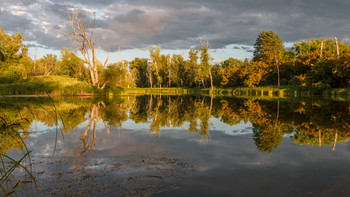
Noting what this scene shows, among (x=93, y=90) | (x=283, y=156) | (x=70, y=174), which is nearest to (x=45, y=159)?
(x=70, y=174)

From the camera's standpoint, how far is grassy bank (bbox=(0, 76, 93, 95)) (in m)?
38.8

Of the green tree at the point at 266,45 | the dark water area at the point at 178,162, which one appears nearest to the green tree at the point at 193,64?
the green tree at the point at 266,45

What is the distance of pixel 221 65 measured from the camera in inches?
4213

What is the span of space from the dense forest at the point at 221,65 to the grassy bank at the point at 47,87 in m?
4.21

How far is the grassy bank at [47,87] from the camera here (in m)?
38.8

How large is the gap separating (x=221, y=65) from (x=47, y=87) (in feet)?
261

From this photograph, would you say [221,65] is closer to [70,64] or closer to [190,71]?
[190,71]

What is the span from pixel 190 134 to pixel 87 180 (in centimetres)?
586

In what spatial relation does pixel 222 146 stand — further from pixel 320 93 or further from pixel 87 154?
pixel 320 93

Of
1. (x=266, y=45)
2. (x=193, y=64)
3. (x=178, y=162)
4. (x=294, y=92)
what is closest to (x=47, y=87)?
(x=178, y=162)

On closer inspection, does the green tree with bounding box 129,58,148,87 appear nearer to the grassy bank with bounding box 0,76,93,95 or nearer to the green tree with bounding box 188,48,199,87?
the green tree with bounding box 188,48,199,87

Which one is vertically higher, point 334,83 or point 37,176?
point 334,83

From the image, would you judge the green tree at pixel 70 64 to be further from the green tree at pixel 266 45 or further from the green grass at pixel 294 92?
the green tree at pixel 266 45

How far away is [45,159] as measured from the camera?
6.57m
